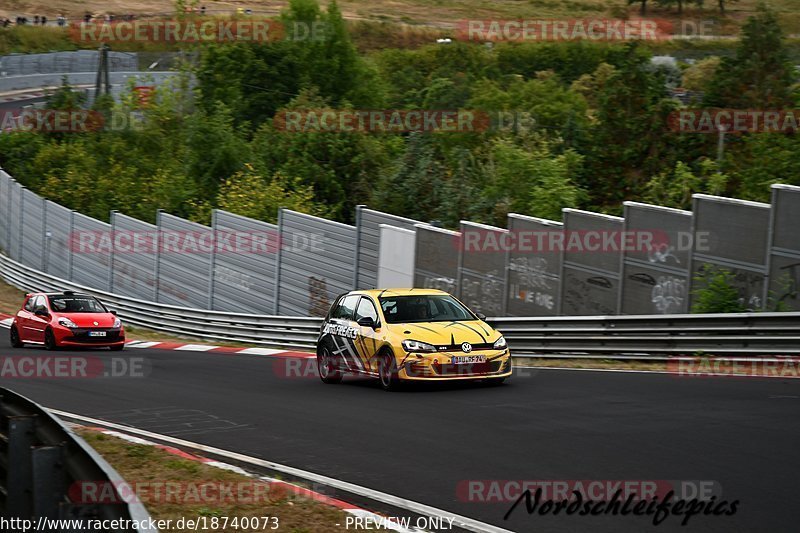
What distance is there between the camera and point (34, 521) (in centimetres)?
615

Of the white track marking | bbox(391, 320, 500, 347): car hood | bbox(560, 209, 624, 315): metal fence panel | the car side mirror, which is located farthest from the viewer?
bbox(560, 209, 624, 315): metal fence panel

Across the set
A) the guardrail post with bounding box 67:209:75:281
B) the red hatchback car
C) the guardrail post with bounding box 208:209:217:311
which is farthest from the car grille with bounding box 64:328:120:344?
the guardrail post with bounding box 67:209:75:281

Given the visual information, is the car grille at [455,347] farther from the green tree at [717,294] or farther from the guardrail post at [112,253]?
the guardrail post at [112,253]

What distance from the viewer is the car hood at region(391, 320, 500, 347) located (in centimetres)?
1570

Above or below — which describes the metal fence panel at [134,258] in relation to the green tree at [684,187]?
below

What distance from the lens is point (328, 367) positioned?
1811 cm

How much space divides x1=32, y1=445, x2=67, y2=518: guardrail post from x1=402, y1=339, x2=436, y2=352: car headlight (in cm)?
982

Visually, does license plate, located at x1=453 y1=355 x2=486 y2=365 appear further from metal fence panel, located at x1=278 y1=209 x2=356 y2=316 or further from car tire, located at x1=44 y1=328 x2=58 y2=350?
car tire, located at x1=44 y1=328 x2=58 y2=350

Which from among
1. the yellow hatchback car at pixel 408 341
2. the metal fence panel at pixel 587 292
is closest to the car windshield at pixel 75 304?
the yellow hatchback car at pixel 408 341

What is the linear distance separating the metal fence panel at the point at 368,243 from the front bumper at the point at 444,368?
37.5 ft

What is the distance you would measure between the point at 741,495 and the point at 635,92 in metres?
49.8

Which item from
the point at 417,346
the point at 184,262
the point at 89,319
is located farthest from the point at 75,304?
the point at 417,346

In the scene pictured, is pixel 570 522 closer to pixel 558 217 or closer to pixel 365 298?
pixel 365 298

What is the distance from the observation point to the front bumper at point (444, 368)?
15.6 metres
